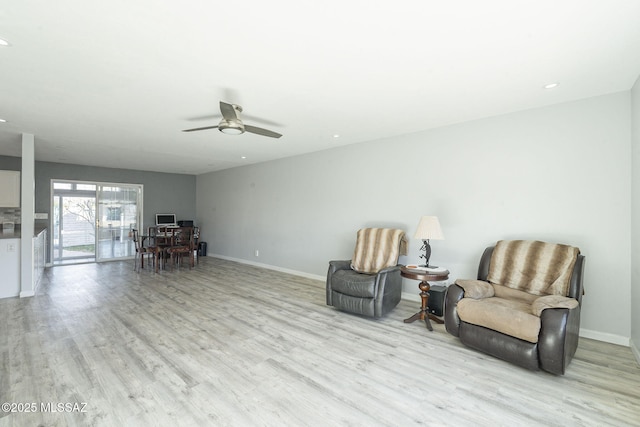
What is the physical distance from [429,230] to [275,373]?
2.20 m

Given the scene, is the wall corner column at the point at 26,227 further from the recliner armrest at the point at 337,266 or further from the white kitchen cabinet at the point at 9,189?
the recliner armrest at the point at 337,266

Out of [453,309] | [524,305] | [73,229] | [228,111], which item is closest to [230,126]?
[228,111]

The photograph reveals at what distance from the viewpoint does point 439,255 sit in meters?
4.02

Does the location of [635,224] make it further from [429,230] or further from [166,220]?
[166,220]

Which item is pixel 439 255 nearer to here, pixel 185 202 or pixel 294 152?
pixel 294 152

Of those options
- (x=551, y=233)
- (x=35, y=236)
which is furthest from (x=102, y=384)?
(x=551, y=233)

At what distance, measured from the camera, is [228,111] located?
2.85 m

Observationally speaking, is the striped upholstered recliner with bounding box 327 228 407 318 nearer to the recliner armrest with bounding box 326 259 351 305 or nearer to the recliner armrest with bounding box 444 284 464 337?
the recliner armrest with bounding box 326 259 351 305

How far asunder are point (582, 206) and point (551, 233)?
39cm

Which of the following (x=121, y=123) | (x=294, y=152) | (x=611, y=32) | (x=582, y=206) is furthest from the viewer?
(x=294, y=152)

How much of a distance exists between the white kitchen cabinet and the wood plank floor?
3401 millimetres

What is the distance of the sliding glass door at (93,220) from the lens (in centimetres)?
716

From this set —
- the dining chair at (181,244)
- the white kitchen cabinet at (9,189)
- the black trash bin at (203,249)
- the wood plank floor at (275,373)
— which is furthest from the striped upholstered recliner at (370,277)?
the white kitchen cabinet at (9,189)

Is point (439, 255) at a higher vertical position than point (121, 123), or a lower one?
lower
